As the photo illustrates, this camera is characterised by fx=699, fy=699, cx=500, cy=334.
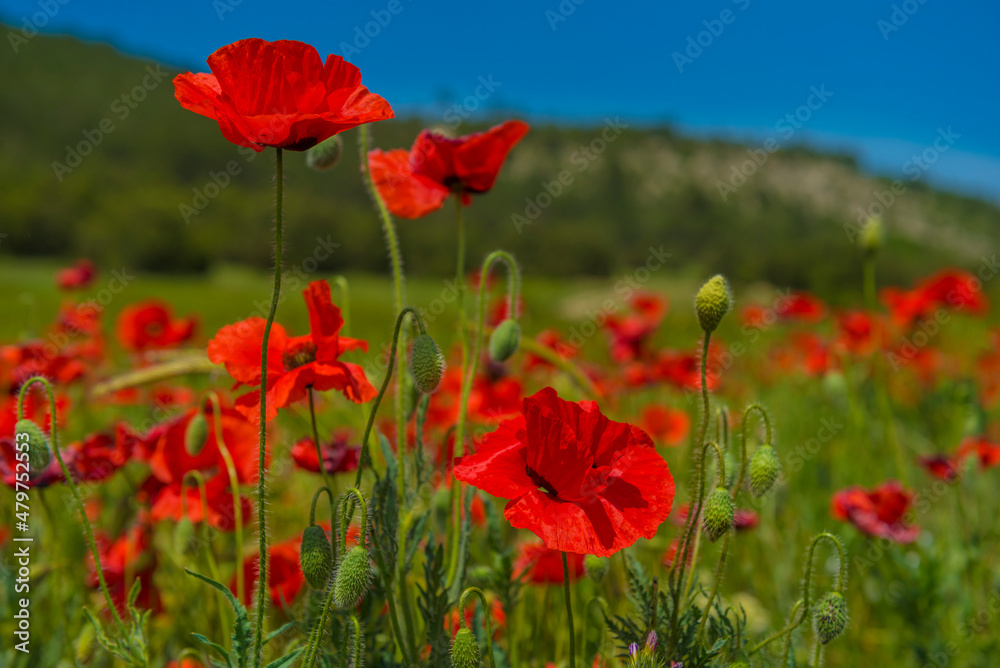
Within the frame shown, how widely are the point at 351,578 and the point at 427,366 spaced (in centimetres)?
27

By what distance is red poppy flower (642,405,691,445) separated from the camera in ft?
8.59

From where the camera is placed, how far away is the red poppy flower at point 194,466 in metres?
1.28

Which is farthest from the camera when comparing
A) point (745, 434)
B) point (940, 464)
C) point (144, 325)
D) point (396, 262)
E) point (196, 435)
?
point (144, 325)

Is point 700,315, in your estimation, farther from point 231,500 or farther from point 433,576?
point 231,500

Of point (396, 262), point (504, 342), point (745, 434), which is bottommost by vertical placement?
point (745, 434)

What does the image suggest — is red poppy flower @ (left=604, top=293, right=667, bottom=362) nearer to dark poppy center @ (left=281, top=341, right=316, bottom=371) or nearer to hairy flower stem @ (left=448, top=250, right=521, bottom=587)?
hairy flower stem @ (left=448, top=250, right=521, bottom=587)

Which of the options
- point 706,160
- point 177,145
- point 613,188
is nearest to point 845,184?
point 706,160

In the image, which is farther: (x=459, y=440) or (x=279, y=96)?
(x=459, y=440)

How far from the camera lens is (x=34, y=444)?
911 millimetres

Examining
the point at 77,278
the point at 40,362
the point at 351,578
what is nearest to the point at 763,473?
the point at 351,578

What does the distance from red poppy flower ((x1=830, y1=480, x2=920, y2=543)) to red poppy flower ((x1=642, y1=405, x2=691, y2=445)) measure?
92 centimetres

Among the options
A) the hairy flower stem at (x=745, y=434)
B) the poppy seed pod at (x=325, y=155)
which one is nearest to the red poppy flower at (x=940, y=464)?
the hairy flower stem at (x=745, y=434)

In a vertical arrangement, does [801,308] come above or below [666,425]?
above

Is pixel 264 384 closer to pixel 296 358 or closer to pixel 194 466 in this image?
pixel 296 358
